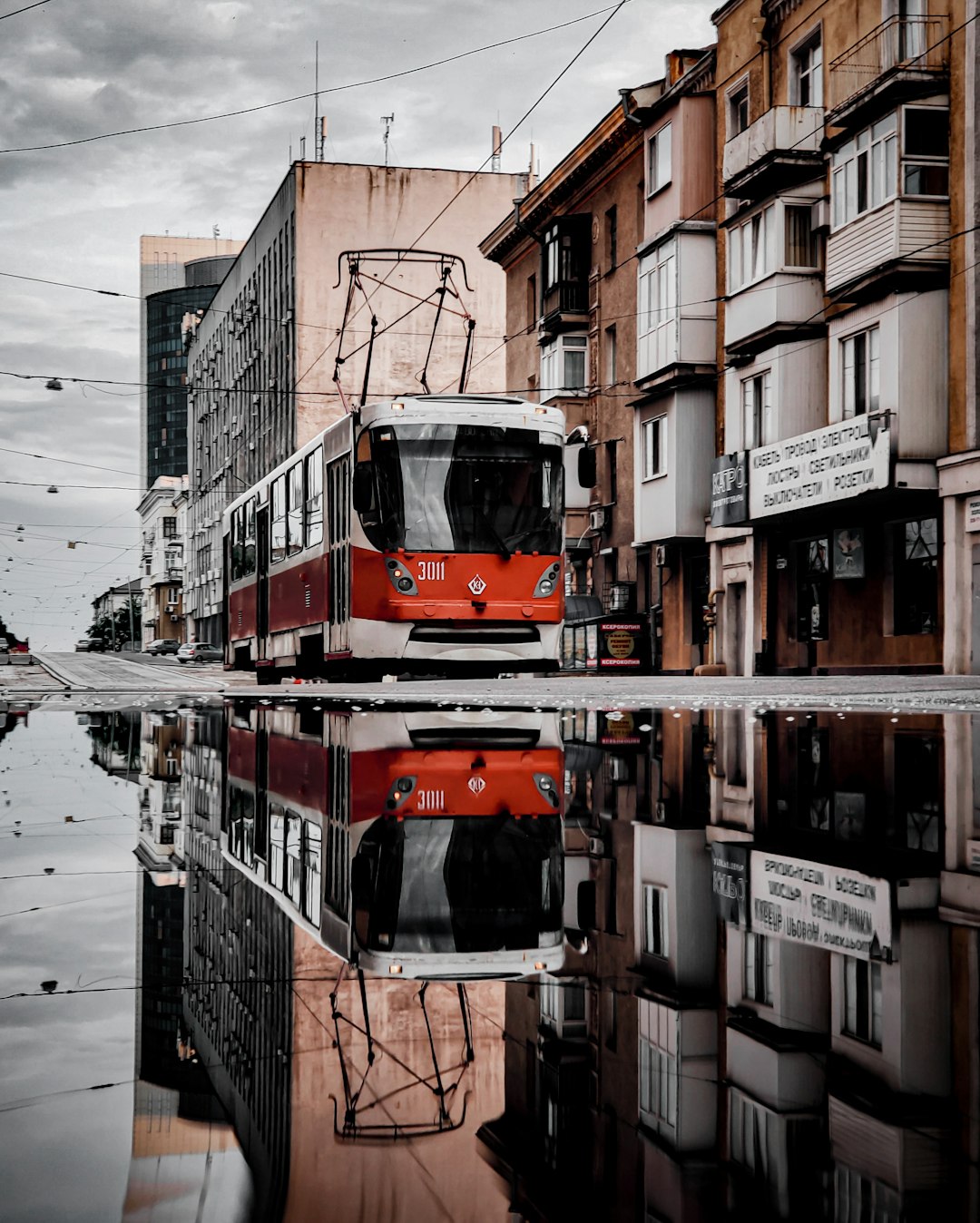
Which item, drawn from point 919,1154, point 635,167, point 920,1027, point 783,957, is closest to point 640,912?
point 783,957

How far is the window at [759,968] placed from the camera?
8.47 ft

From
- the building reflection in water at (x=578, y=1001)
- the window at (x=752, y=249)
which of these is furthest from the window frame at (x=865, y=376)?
the building reflection in water at (x=578, y=1001)

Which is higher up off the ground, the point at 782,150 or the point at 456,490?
the point at 782,150

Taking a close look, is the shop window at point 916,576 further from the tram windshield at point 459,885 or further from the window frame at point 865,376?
the tram windshield at point 459,885

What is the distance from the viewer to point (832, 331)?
98.7ft

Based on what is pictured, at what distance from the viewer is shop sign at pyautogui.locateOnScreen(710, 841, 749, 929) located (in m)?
3.43

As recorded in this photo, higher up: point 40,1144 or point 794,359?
point 794,359

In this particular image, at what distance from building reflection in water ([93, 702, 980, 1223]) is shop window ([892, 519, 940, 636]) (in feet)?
74.9

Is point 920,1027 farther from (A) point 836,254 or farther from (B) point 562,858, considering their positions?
(A) point 836,254

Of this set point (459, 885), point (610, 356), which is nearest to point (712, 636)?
point (610, 356)

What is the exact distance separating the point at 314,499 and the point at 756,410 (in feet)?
48.1

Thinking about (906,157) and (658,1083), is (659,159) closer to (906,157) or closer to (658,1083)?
(906,157)

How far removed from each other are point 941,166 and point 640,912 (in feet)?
86.6

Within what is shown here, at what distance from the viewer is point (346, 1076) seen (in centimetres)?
208
